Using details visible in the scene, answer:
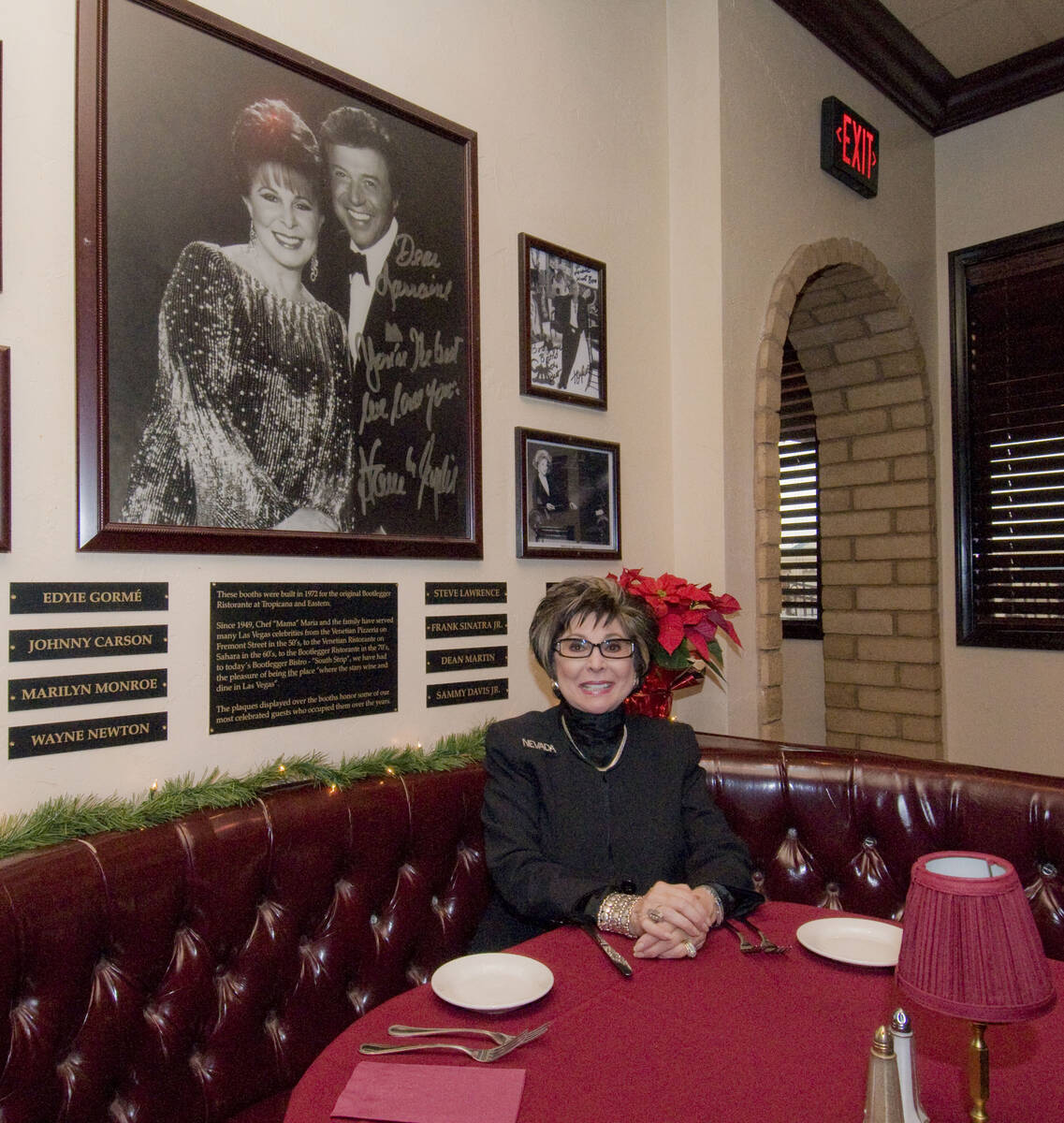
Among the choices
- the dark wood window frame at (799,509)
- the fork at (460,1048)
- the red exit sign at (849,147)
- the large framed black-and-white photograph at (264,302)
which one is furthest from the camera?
the dark wood window frame at (799,509)

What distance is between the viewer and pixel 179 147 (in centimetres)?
176

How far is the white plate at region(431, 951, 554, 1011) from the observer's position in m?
1.13

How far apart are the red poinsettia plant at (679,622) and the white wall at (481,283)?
32 cm

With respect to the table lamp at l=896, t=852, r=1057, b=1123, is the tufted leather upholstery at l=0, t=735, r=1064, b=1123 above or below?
below

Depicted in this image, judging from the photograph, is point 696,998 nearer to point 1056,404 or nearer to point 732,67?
point 732,67

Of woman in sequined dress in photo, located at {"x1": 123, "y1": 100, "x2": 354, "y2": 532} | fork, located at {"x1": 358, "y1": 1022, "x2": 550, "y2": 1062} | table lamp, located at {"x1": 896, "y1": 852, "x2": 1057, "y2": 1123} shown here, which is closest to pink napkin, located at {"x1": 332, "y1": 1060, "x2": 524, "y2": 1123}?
fork, located at {"x1": 358, "y1": 1022, "x2": 550, "y2": 1062}

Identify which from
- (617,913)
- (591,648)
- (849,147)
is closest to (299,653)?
(591,648)

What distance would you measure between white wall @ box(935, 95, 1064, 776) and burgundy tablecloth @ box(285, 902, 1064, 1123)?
280 cm

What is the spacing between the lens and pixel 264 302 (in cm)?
187

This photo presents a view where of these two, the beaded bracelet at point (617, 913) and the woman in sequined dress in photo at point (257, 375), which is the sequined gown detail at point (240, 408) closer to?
the woman in sequined dress in photo at point (257, 375)

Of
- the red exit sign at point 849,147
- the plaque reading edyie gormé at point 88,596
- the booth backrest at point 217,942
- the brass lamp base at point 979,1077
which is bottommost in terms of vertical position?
the booth backrest at point 217,942

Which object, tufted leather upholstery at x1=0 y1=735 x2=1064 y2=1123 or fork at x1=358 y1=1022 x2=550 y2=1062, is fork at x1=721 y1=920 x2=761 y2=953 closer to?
fork at x1=358 y1=1022 x2=550 y2=1062

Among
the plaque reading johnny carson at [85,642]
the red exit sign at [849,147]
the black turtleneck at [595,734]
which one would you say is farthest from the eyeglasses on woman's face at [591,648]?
the red exit sign at [849,147]

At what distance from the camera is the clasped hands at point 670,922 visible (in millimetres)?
1309
